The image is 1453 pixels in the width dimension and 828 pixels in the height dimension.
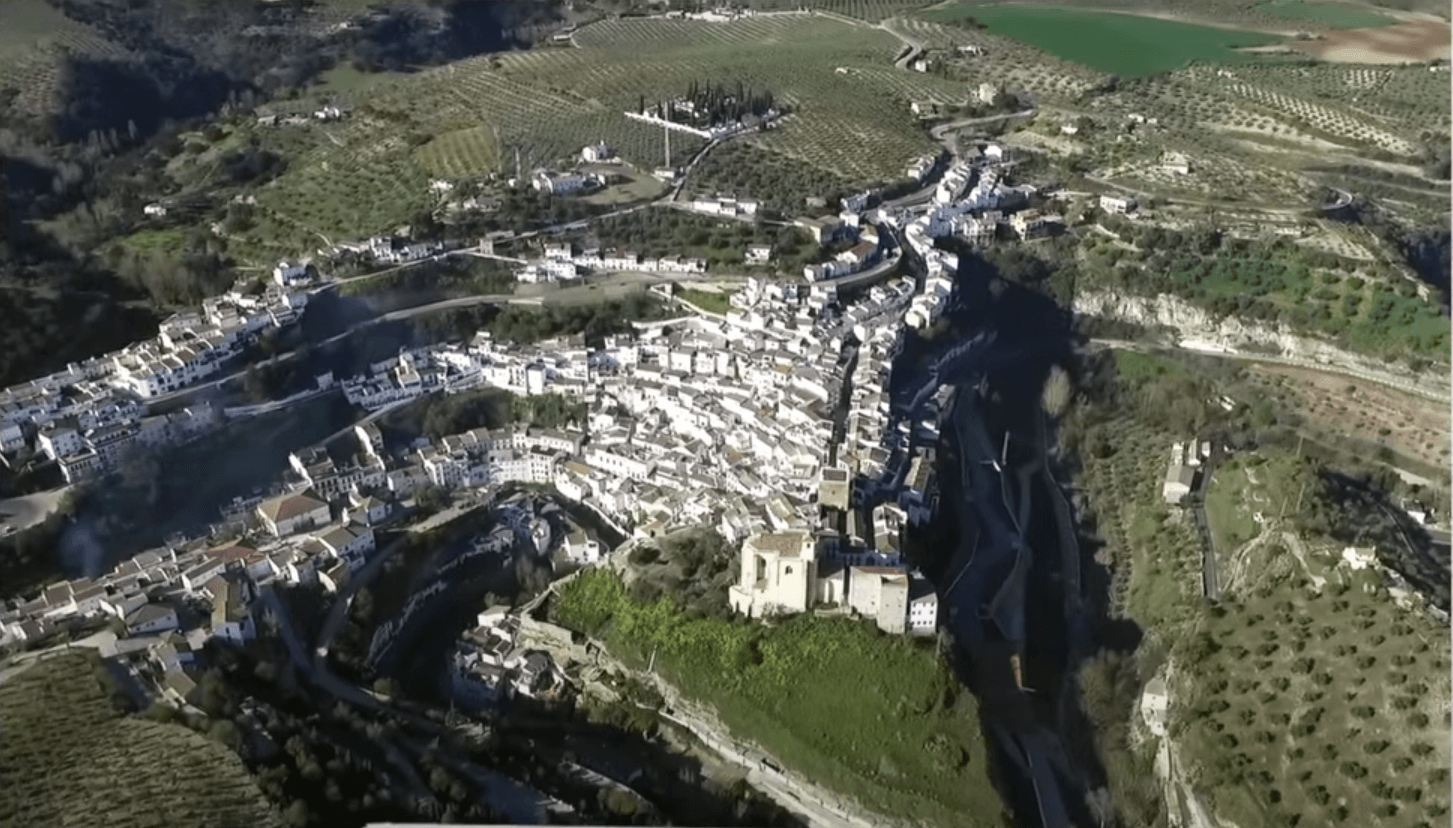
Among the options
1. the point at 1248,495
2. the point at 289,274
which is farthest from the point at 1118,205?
the point at 289,274

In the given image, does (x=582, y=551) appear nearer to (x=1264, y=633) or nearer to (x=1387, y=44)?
→ (x=1264, y=633)

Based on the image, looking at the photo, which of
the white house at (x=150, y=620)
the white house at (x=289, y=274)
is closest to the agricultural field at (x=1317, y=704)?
the white house at (x=150, y=620)

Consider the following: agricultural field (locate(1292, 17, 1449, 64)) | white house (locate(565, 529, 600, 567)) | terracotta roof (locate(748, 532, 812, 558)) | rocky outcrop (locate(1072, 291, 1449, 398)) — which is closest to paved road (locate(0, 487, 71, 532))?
white house (locate(565, 529, 600, 567))

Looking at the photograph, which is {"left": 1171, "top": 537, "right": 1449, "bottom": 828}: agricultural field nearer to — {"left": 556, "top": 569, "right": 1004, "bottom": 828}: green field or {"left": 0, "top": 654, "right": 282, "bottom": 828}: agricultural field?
{"left": 556, "top": 569, "right": 1004, "bottom": 828}: green field

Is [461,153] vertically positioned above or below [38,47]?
below

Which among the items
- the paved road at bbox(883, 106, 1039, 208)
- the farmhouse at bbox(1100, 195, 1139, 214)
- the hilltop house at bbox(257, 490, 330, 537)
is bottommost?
the hilltop house at bbox(257, 490, 330, 537)

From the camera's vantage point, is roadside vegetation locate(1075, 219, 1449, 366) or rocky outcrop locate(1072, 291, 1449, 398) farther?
roadside vegetation locate(1075, 219, 1449, 366)
